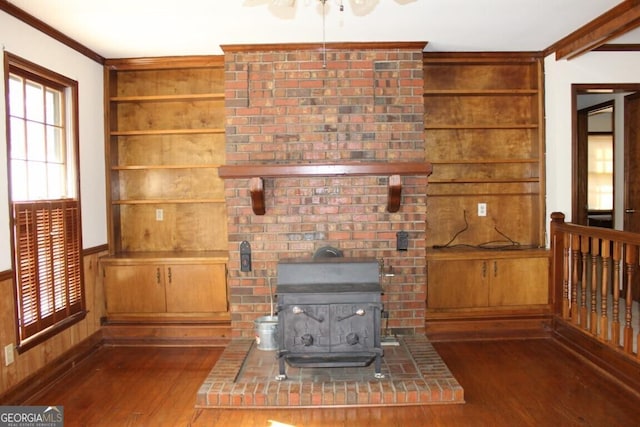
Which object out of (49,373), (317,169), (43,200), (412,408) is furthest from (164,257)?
(412,408)

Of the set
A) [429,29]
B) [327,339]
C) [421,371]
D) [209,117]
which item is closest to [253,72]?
[209,117]

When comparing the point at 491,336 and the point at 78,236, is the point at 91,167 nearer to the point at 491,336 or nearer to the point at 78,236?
the point at 78,236

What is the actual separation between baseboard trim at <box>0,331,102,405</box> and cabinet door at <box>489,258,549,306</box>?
3274 millimetres

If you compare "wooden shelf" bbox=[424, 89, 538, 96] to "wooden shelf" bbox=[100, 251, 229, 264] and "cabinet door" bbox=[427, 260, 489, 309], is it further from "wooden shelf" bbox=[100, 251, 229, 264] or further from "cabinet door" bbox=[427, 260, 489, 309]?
"wooden shelf" bbox=[100, 251, 229, 264]

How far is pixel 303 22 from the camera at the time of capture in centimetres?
320

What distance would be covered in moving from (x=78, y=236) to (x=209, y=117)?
1.51 meters

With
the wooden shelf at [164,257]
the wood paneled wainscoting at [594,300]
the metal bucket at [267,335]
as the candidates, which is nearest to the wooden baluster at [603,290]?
the wood paneled wainscoting at [594,300]

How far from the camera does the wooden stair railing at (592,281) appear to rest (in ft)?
9.81

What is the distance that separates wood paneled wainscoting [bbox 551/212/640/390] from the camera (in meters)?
2.96

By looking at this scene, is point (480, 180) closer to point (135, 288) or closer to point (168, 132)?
point (168, 132)

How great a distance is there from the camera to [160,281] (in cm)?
384

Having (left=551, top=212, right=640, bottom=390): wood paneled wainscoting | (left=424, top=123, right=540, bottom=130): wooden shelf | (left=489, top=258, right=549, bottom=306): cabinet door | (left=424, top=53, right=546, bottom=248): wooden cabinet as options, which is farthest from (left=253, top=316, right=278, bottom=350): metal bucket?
(left=551, top=212, right=640, bottom=390): wood paneled wainscoting

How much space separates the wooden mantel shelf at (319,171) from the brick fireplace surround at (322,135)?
19 centimetres

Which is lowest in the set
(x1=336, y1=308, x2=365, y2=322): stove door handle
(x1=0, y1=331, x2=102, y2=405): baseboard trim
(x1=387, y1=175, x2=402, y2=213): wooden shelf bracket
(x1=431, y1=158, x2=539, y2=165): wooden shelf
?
(x1=0, y1=331, x2=102, y2=405): baseboard trim
